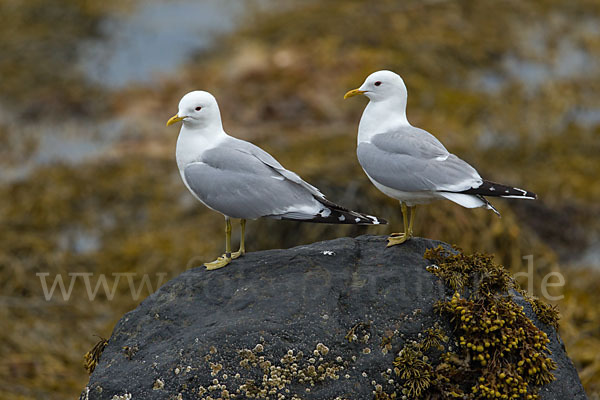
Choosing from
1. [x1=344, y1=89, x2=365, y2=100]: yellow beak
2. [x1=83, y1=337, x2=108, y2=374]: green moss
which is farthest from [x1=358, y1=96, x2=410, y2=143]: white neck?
[x1=83, y1=337, x2=108, y2=374]: green moss

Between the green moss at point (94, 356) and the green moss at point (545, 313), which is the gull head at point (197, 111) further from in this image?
the green moss at point (545, 313)

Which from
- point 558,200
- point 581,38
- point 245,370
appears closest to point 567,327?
point 558,200

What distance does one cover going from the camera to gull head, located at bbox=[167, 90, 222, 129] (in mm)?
5059

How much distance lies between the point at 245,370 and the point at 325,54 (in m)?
10.7

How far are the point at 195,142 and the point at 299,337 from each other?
1511 mm

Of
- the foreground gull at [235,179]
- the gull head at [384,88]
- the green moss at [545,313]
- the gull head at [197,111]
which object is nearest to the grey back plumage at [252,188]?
the foreground gull at [235,179]

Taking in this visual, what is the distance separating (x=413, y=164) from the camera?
15.7 ft

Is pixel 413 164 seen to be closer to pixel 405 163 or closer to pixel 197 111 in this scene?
pixel 405 163

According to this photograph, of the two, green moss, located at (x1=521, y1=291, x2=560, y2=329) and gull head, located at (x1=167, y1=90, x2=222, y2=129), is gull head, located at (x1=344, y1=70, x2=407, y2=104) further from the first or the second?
green moss, located at (x1=521, y1=291, x2=560, y2=329)

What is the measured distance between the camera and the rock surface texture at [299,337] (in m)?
4.31

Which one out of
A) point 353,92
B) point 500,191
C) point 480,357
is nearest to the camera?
point 480,357

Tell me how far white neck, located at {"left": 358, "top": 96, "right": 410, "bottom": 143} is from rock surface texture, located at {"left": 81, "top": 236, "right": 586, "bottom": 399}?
31.3 inches

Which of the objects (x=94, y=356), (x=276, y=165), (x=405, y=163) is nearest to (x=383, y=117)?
(x=405, y=163)

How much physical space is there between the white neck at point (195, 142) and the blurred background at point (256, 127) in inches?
132
